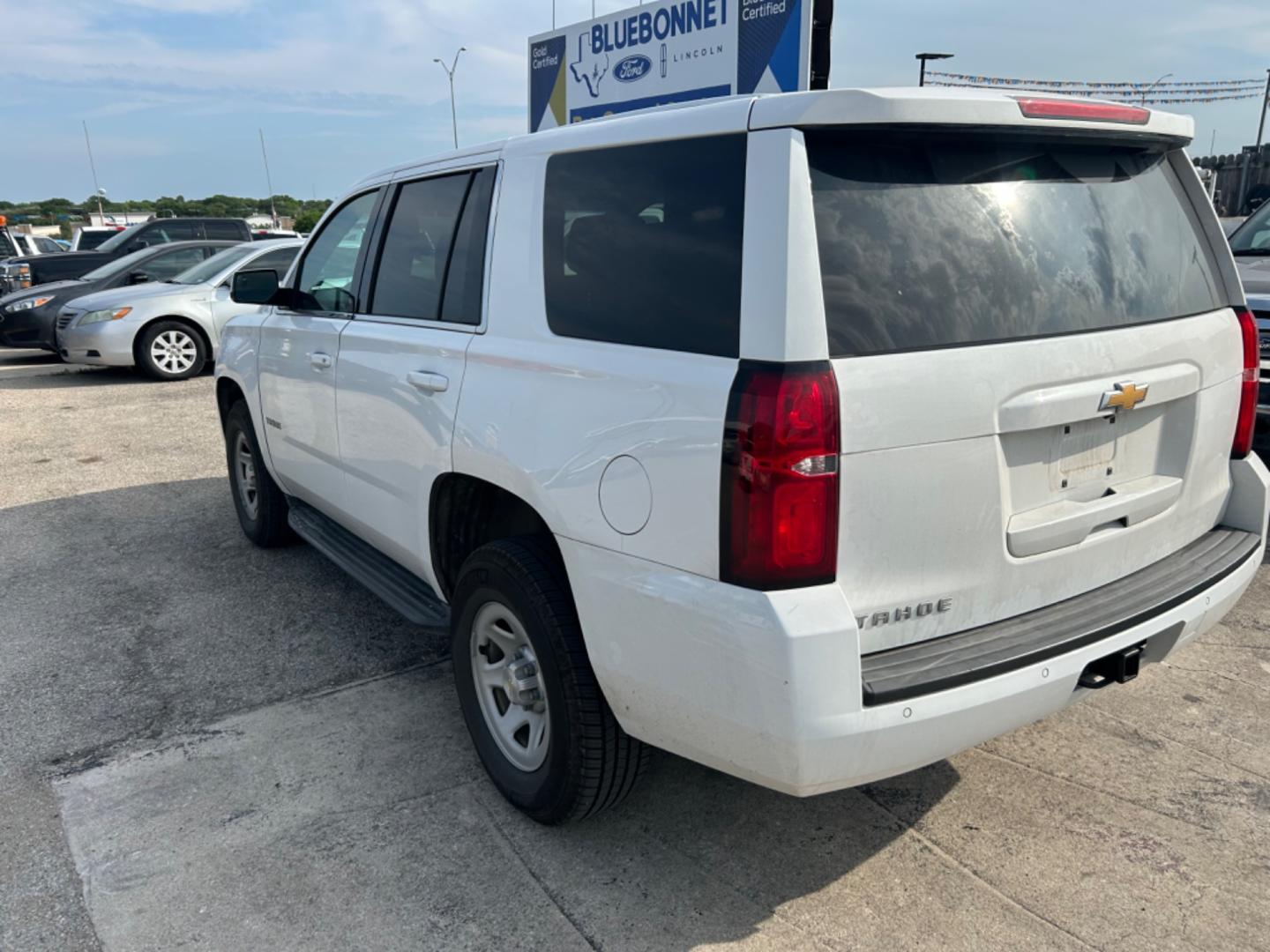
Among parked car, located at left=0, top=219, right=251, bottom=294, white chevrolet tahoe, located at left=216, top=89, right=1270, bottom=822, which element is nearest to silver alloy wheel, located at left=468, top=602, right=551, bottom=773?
white chevrolet tahoe, located at left=216, top=89, right=1270, bottom=822

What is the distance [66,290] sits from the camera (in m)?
13.0

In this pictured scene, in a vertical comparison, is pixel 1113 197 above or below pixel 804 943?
above

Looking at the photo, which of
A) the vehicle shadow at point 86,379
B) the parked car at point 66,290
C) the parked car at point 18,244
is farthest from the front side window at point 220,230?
the vehicle shadow at point 86,379

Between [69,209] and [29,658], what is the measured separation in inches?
3106

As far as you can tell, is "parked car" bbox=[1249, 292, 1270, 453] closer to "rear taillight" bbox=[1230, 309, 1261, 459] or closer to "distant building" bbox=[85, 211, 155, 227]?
"rear taillight" bbox=[1230, 309, 1261, 459]

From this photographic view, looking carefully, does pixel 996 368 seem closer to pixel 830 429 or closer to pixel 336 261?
pixel 830 429

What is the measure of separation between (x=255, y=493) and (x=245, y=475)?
240 mm

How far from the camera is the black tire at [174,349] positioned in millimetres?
11562

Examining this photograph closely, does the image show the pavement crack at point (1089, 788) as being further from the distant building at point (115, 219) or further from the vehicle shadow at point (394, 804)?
the distant building at point (115, 219)

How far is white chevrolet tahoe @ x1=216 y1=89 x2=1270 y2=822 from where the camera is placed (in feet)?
6.92

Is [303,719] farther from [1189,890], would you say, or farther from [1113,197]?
[1113,197]

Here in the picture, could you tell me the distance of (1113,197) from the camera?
2.64m

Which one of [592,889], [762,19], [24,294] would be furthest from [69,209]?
[592,889]

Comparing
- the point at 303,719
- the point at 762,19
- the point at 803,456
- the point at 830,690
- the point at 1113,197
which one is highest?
the point at 762,19
